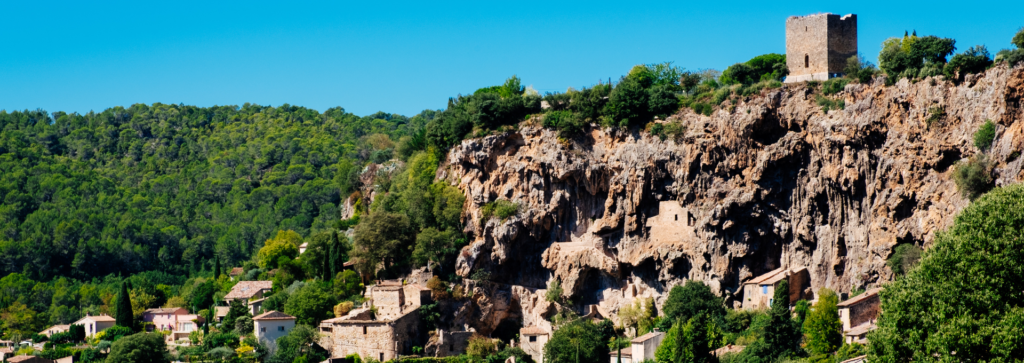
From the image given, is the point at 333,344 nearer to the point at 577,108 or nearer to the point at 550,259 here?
the point at 550,259

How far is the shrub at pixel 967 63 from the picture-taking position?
52188mm

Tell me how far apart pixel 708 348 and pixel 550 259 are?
44.7 ft

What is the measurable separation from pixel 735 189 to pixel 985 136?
495 inches

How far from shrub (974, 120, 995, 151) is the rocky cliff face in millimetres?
339

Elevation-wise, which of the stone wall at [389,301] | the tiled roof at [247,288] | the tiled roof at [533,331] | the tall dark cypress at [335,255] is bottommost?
the tiled roof at [533,331]

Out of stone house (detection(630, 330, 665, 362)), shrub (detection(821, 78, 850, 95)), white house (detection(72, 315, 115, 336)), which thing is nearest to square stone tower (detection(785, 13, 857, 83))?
shrub (detection(821, 78, 850, 95))

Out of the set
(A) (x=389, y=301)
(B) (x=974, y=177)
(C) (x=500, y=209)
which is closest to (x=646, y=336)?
(C) (x=500, y=209)

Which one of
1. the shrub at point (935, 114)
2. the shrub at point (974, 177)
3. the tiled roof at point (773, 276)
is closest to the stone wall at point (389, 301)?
the tiled roof at point (773, 276)

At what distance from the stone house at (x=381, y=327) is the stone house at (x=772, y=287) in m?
16.4

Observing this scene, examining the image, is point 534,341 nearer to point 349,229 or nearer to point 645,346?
point 645,346

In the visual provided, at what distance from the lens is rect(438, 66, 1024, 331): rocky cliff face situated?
173 ft

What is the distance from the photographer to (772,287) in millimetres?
56844

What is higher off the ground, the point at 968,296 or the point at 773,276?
the point at 773,276

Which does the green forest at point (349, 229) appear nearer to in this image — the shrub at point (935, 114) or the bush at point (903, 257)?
the bush at point (903, 257)
